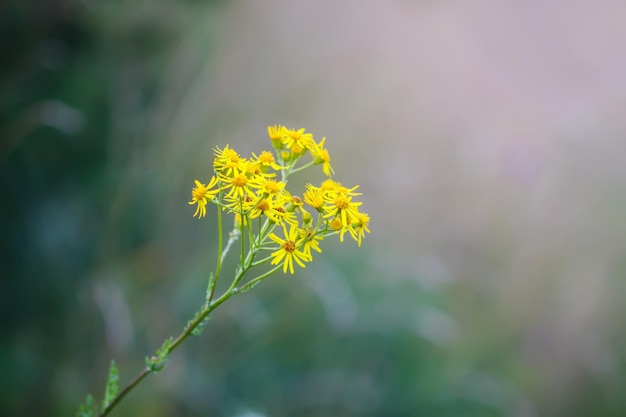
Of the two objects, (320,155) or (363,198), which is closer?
(320,155)

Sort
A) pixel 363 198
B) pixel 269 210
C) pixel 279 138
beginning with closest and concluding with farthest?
pixel 269 210, pixel 279 138, pixel 363 198

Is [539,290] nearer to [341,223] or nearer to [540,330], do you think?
[540,330]

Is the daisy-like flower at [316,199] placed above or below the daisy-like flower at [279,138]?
below

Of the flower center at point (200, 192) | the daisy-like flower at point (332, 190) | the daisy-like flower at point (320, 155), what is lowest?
the flower center at point (200, 192)

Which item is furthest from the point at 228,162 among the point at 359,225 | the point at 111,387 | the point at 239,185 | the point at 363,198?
the point at 363,198

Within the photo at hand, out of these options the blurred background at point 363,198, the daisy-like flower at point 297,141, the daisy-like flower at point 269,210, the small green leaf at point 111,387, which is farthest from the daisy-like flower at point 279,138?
the blurred background at point 363,198

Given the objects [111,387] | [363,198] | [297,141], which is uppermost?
[363,198]

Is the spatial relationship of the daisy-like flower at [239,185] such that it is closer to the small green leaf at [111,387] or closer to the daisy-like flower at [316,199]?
the daisy-like flower at [316,199]

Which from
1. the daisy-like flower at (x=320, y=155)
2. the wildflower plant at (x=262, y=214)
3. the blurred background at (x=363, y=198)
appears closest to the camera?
the wildflower plant at (x=262, y=214)

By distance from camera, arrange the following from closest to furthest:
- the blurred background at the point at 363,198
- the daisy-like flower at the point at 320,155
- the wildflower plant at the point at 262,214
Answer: the wildflower plant at the point at 262,214 < the daisy-like flower at the point at 320,155 < the blurred background at the point at 363,198

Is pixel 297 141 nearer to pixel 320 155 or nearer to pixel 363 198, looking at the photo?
pixel 320 155
